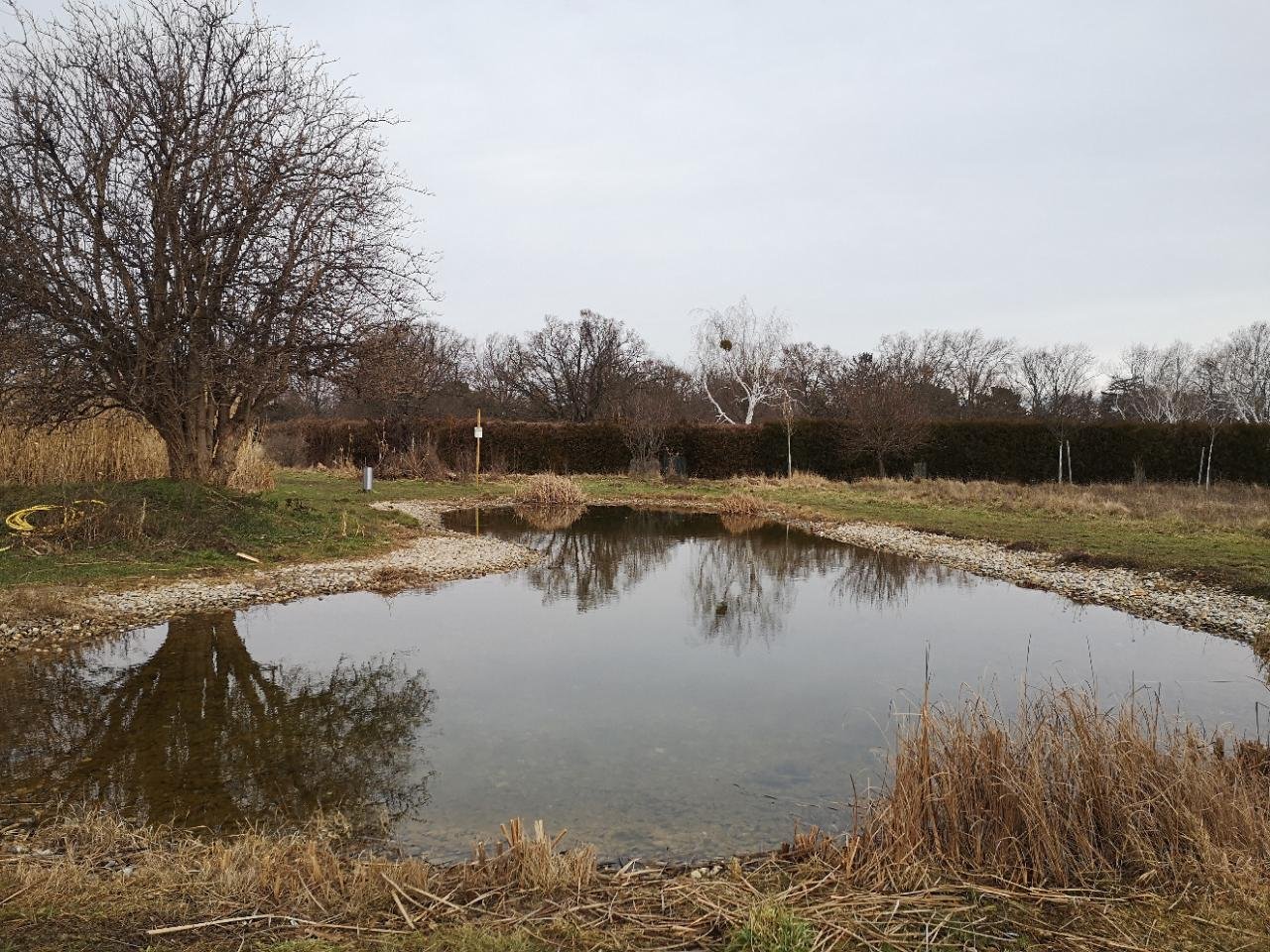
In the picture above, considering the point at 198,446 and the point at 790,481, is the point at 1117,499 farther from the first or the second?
the point at 198,446

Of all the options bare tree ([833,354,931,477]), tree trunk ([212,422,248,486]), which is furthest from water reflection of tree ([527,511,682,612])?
bare tree ([833,354,931,477])

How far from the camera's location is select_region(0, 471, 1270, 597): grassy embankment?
10211 millimetres

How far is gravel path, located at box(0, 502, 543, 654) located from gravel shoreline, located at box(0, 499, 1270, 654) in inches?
0.5

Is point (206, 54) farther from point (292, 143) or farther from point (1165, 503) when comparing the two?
point (1165, 503)

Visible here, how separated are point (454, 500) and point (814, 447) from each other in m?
13.8

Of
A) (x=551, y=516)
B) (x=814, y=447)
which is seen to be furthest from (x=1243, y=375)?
(x=551, y=516)

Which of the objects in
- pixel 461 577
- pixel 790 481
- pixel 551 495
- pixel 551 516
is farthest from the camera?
pixel 790 481

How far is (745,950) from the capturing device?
2717mm

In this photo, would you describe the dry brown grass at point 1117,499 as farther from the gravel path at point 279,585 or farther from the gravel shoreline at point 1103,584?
the gravel path at point 279,585

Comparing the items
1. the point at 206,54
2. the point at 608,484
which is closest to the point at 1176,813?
the point at 206,54

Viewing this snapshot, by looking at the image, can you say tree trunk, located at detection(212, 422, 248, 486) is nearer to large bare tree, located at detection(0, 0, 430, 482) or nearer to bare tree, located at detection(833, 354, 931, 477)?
large bare tree, located at detection(0, 0, 430, 482)

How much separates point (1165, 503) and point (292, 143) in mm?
19790

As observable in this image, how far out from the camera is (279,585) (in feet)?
Result: 32.8

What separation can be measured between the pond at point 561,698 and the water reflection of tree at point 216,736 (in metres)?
Answer: 0.02
